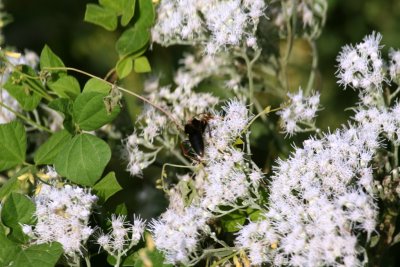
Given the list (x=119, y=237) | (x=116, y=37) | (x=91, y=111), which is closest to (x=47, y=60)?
(x=91, y=111)

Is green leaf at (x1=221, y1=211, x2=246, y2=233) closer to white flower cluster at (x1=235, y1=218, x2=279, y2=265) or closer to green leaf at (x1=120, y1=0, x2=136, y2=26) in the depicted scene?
white flower cluster at (x1=235, y1=218, x2=279, y2=265)

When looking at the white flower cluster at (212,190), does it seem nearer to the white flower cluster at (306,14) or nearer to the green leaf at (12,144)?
the green leaf at (12,144)

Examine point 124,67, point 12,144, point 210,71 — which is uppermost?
point 210,71

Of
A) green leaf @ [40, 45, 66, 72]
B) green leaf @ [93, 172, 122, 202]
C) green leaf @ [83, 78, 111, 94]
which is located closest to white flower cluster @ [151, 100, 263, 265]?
green leaf @ [93, 172, 122, 202]

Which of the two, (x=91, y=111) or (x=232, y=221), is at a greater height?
(x=91, y=111)

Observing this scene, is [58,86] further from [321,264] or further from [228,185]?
[321,264]

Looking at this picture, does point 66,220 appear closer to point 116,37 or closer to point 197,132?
point 197,132

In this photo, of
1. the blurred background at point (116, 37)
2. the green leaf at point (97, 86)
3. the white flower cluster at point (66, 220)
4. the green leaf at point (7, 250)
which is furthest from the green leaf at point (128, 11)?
the blurred background at point (116, 37)
